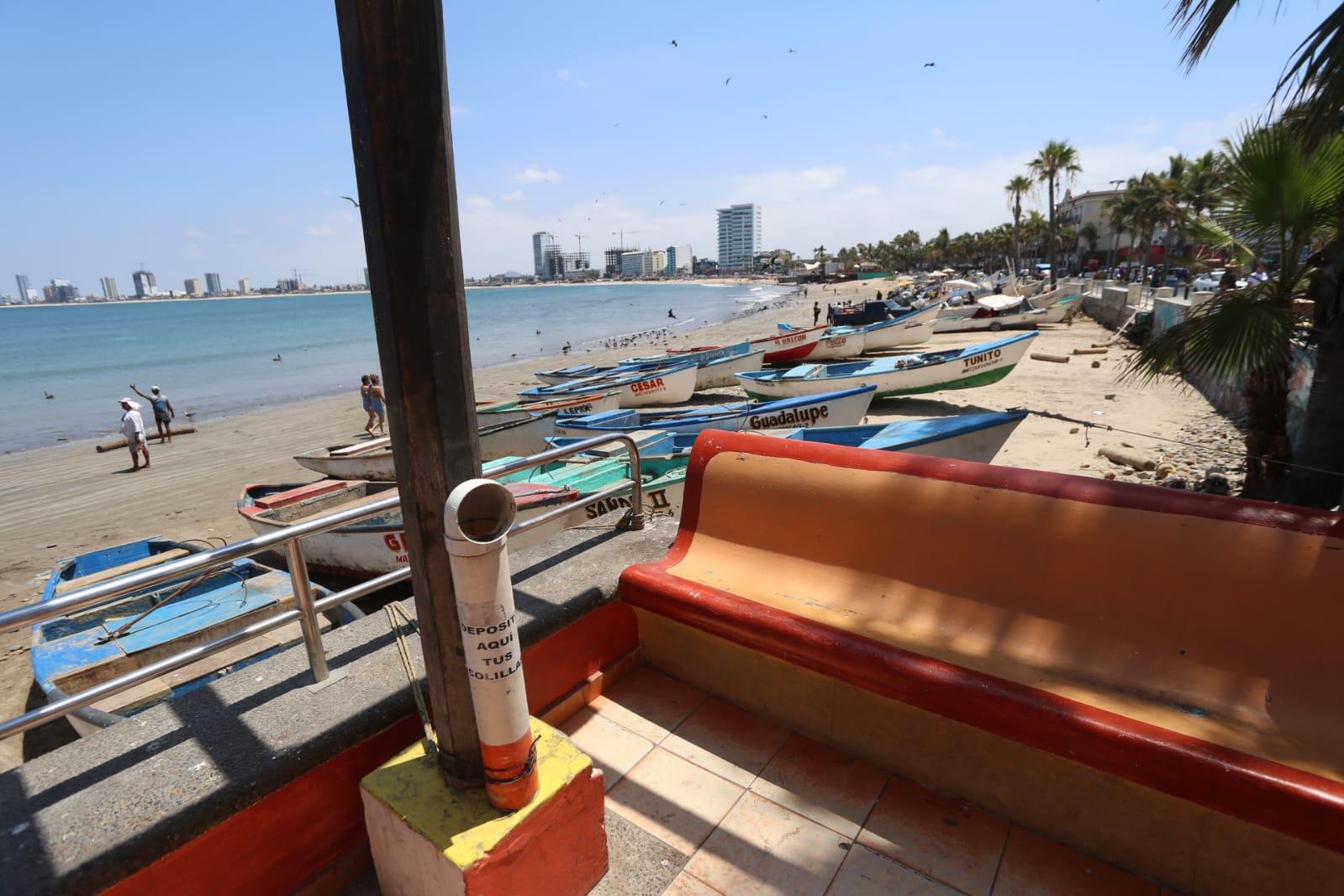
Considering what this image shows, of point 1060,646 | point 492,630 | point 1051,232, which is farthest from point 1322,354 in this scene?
point 1051,232

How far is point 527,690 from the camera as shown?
2.92 metres

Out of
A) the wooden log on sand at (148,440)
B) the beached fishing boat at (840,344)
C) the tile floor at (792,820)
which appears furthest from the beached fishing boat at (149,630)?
the beached fishing boat at (840,344)

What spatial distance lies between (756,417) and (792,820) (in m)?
9.50

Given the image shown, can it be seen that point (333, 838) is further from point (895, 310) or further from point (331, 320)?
point (331, 320)

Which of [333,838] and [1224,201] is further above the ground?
[1224,201]

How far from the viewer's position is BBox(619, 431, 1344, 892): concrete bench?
2057mm

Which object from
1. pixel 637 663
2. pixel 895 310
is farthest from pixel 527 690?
pixel 895 310

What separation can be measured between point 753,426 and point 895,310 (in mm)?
20444

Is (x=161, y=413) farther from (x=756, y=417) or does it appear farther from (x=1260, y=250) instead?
(x=1260, y=250)

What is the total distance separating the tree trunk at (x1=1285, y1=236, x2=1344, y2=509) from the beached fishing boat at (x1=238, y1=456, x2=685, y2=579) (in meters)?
5.42

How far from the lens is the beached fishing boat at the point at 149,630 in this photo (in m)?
5.22

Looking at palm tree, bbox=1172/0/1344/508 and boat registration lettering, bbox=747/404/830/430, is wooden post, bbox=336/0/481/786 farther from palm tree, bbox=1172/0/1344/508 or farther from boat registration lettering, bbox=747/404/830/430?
boat registration lettering, bbox=747/404/830/430

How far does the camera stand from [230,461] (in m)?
15.9

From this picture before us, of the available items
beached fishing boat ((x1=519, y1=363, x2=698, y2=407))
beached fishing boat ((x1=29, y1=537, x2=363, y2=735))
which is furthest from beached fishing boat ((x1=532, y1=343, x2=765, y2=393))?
beached fishing boat ((x1=29, y1=537, x2=363, y2=735))
